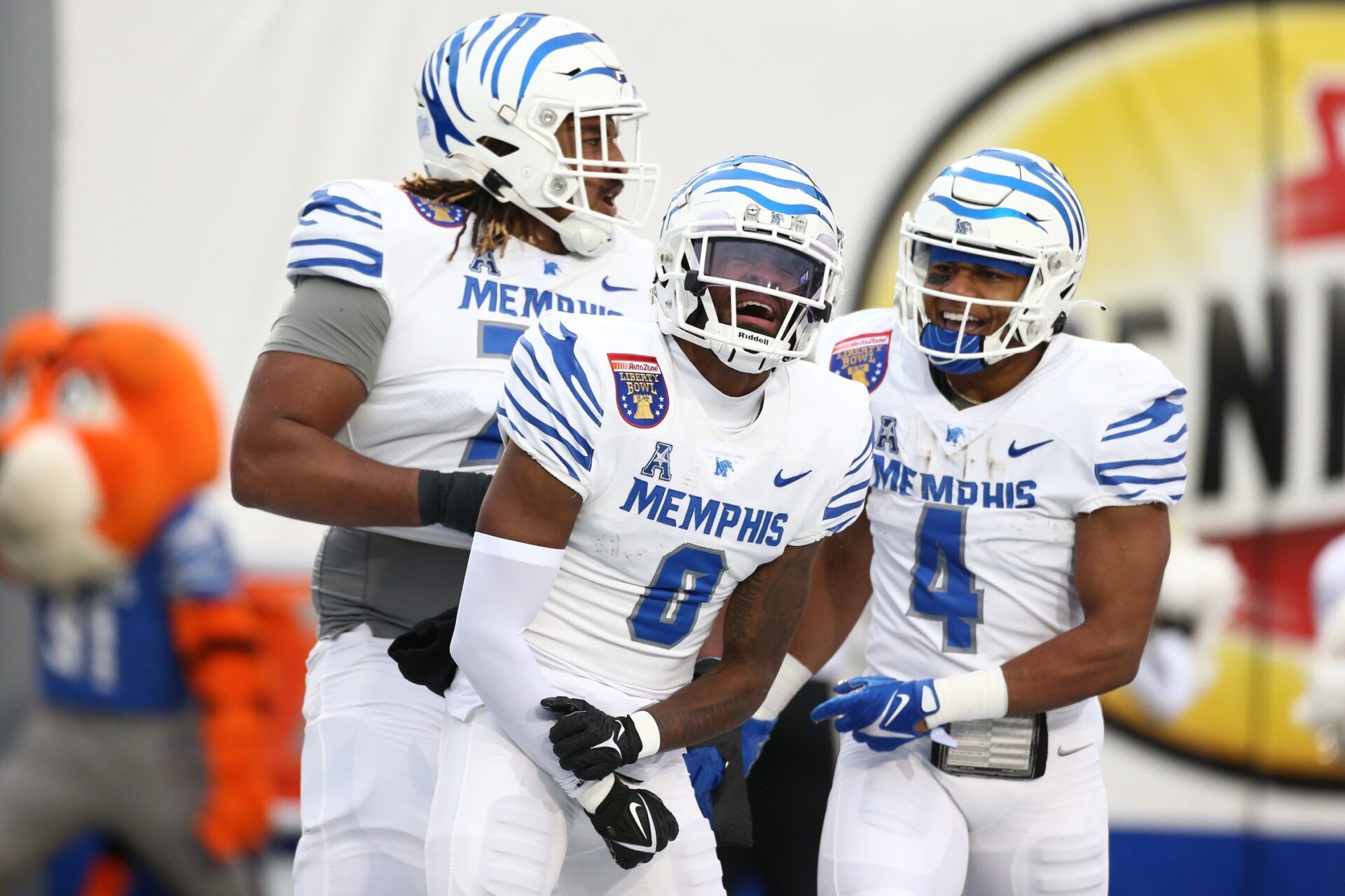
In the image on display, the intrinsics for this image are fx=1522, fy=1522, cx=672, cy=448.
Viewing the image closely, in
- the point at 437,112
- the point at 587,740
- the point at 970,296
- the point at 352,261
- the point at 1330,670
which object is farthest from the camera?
the point at 1330,670

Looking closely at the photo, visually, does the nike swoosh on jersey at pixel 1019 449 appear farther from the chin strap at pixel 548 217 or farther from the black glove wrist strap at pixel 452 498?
the black glove wrist strap at pixel 452 498

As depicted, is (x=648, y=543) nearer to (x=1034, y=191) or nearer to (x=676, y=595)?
(x=676, y=595)

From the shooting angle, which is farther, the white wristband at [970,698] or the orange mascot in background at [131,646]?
the orange mascot in background at [131,646]

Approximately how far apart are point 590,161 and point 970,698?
1.04 metres

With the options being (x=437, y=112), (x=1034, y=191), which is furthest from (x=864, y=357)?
(x=437, y=112)

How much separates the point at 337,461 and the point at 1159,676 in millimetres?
2833

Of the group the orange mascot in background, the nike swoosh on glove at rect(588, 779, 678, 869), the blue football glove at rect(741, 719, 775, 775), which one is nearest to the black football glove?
the nike swoosh on glove at rect(588, 779, 678, 869)

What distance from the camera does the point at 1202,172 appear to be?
4355 mm

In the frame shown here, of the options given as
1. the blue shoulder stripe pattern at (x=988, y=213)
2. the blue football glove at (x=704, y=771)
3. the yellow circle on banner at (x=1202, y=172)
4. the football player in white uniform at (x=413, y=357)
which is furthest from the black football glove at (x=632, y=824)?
the yellow circle on banner at (x=1202, y=172)

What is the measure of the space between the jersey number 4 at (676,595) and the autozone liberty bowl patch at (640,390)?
0.63 ft

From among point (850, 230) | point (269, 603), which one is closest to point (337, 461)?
point (269, 603)

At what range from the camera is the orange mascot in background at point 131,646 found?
12.6ft

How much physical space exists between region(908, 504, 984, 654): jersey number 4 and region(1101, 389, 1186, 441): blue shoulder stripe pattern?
10.8 inches

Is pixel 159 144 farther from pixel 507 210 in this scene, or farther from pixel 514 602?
pixel 514 602
